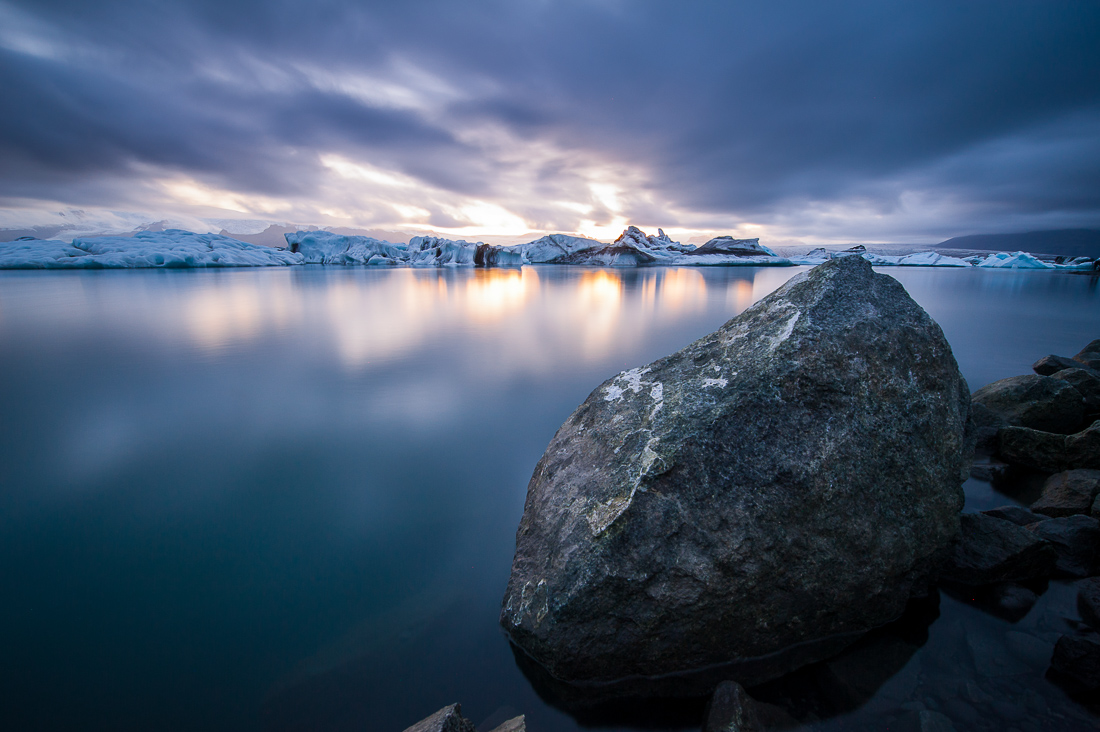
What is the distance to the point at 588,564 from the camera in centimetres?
198

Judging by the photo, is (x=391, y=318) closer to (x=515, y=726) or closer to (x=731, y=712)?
(x=515, y=726)

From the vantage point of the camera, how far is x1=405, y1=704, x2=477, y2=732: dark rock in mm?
1558

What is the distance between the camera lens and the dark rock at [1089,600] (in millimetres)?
2309

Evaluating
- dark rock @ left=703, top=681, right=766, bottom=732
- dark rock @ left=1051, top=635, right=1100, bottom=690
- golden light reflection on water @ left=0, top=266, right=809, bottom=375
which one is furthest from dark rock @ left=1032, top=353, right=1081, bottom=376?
dark rock @ left=703, top=681, right=766, bottom=732

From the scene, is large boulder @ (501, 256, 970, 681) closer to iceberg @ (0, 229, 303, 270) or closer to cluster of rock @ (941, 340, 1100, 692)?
cluster of rock @ (941, 340, 1100, 692)

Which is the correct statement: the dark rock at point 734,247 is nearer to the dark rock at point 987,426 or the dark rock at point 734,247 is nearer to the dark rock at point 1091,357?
the dark rock at point 1091,357

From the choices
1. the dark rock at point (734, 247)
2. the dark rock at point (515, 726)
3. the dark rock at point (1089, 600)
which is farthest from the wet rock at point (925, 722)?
the dark rock at point (734, 247)

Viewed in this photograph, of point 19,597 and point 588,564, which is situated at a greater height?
point 588,564

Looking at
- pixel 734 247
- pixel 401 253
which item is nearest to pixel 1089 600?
pixel 401 253

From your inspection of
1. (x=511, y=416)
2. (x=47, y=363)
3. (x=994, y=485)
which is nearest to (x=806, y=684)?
(x=994, y=485)

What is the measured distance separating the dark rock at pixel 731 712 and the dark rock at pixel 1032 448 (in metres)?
3.92

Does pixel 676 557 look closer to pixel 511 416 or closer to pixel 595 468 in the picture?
pixel 595 468

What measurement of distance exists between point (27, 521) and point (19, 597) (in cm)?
101

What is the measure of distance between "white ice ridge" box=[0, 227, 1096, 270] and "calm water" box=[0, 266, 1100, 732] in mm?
18000
